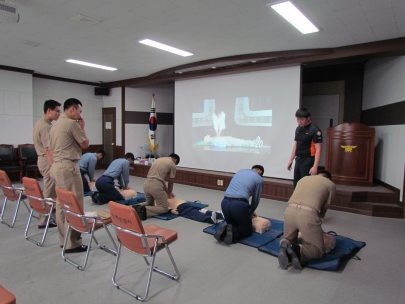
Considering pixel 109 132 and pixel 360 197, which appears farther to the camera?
pixel 109 132

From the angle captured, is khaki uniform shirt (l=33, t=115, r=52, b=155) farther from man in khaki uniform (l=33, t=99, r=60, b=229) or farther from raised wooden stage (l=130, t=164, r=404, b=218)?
raised wooden stage (l=130, t=164, r=404, b=218)

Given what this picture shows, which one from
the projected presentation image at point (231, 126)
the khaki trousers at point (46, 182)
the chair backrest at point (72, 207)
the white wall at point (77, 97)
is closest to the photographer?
the chair backrest at point (72, 207)

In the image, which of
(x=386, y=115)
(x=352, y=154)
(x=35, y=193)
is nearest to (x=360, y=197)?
(x=352, y=154)

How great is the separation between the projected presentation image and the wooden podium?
4.50ft

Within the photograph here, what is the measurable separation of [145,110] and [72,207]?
724 cm

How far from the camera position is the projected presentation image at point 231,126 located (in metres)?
6.09

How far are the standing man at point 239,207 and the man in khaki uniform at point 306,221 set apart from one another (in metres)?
0.60

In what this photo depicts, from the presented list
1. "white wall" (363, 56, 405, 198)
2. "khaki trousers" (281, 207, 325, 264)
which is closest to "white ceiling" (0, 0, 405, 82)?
"white wall" (363, 56, 405, 198)

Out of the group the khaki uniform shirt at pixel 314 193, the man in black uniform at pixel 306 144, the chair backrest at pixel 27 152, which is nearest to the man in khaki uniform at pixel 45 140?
the khaki uniform shirt at pixel 314 193

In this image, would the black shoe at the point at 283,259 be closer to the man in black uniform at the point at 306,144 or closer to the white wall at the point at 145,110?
the man in black uniform at the point at 306,144

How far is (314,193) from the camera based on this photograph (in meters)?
2.64

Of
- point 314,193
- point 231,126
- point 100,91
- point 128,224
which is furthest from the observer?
point 100,91

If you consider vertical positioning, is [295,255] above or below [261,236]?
above

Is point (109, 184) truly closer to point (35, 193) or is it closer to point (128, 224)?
point (35, 193)
